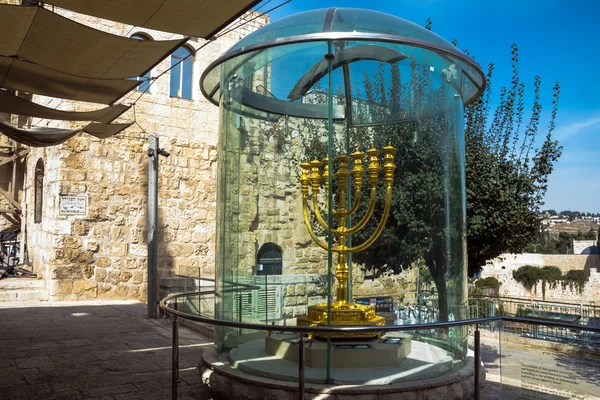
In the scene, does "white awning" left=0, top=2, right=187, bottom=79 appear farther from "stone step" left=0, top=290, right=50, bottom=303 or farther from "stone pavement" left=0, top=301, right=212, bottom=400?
Answer: "stone step" left=0, top=290, right=50, bottom=303

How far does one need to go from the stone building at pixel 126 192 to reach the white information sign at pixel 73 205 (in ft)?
0.08

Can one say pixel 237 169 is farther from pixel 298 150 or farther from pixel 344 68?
pixel 344 68

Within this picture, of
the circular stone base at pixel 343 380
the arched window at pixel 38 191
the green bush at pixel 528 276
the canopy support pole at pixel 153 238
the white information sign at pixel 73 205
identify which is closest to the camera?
the circular stone base at pixel 343 380

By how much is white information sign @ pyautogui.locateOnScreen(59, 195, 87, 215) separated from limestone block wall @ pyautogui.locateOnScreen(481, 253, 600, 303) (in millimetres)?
15624

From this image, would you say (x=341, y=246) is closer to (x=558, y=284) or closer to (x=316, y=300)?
(x=316, y=300)

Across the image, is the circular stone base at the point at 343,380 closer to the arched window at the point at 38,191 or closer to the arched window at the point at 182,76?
the arched window at the point at 182,76

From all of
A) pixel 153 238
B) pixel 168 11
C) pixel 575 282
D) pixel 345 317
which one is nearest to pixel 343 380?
pixel 345 317

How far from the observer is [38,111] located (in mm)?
5348

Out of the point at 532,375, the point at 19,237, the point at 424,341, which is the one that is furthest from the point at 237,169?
the point at 19,237

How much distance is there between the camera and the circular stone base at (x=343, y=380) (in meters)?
2.92

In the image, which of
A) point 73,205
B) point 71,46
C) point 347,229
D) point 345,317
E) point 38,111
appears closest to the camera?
point 345,317

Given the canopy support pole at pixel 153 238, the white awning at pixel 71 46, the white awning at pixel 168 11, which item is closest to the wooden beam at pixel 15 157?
the canopy support pole at pixel 153 238

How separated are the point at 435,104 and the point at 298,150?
1.13 meters

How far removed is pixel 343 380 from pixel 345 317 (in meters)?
0.56
